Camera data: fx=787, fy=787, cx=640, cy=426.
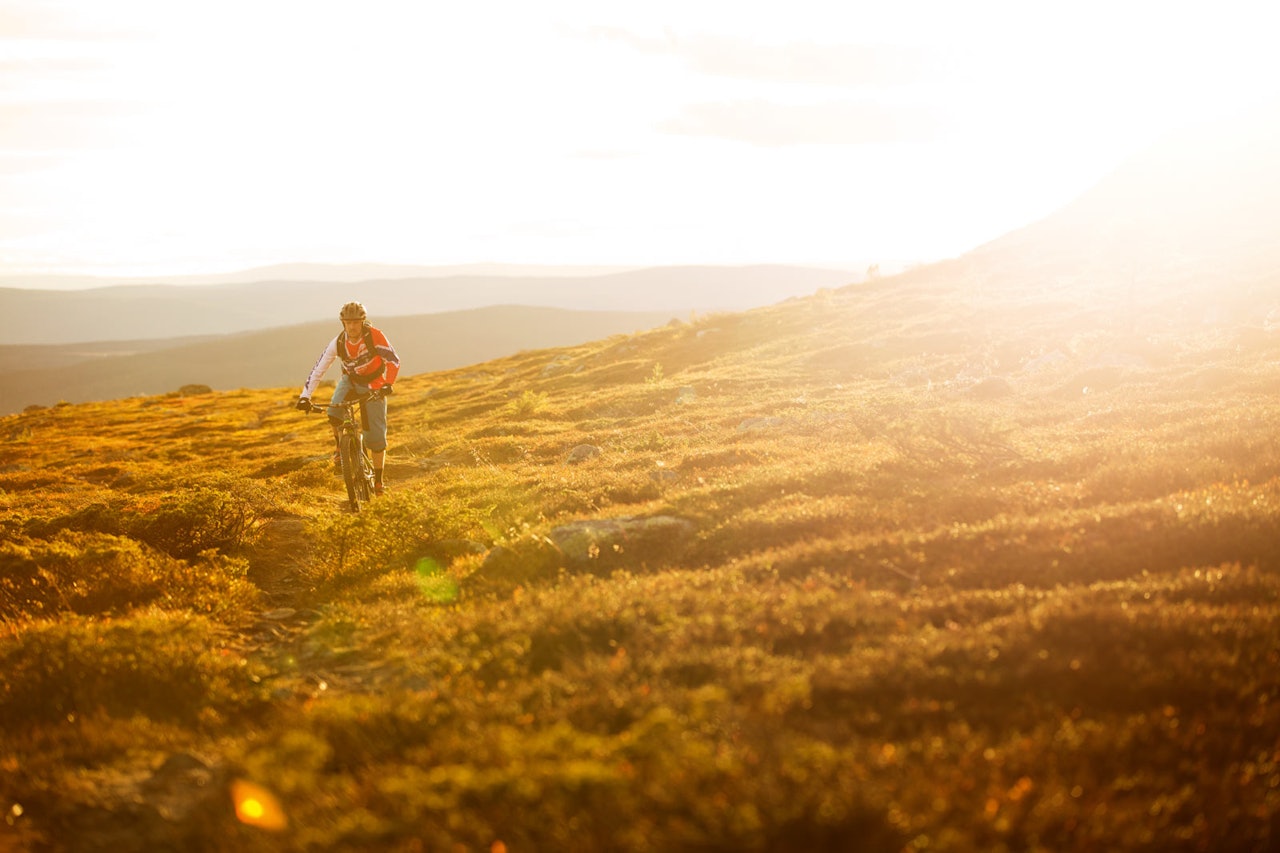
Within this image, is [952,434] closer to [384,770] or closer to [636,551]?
[636,551]

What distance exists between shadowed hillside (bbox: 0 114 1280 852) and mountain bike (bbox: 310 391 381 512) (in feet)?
4.82

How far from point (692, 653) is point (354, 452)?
10532 millimetres

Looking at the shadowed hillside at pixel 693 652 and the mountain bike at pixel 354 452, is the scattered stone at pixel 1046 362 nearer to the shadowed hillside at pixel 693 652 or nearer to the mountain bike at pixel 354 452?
the shadowed hillside at pixel 693 652

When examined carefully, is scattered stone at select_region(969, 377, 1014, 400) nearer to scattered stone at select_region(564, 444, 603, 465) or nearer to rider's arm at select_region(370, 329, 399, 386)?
scattered stone at select_region(564, 444, 603, 465)

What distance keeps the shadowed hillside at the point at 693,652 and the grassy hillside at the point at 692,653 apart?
0.03 m

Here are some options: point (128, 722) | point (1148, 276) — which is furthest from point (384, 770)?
point (1148, 276)

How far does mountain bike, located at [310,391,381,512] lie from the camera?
15328 mm

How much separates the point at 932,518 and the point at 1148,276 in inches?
1471

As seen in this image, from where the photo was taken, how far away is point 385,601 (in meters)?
10.0

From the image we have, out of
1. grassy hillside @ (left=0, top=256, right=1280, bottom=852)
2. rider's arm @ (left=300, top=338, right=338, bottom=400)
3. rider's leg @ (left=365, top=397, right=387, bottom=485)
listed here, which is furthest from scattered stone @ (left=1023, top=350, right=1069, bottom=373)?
rider's arm @ (left=300, top=338, right=338, bottom=400)

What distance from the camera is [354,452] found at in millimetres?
15539

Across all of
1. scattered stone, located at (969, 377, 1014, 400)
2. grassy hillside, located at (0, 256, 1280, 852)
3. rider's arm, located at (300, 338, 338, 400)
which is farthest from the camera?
scattered stone, located at (969, 377, 1014, 400)

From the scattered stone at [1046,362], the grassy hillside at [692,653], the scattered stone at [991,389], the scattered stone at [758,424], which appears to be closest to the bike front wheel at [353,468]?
the grassy hillside at [692,653]

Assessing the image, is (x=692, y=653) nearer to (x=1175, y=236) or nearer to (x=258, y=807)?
(x=258, y=807)
